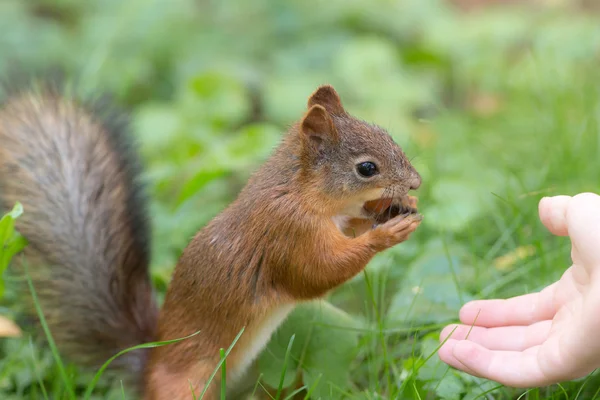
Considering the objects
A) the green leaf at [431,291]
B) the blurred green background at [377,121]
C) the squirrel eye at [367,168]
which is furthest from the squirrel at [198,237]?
the green leaf at [431,291]

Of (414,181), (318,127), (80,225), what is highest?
(318,127)

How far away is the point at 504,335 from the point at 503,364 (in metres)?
0.15

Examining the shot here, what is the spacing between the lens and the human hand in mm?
1138

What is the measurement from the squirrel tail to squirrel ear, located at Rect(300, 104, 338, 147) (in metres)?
0.55

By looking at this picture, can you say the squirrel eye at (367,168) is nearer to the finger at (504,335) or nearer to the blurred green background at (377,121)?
the blurred green background at (377,121)

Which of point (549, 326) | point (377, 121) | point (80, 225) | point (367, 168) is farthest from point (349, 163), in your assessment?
point (377, 121)

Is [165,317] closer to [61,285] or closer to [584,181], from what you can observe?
[61,285]

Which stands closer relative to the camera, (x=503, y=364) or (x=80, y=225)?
(x=503, y=364)

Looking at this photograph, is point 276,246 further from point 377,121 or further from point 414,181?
point 377,121

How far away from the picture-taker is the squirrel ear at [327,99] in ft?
5.19

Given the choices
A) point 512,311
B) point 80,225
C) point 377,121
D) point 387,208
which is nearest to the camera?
point 512,311

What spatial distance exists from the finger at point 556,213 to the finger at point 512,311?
163 mm

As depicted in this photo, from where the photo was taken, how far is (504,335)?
1388 mm

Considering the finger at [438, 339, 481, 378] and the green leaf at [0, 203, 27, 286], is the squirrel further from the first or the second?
the finger at [438, 339, 481, 378]
